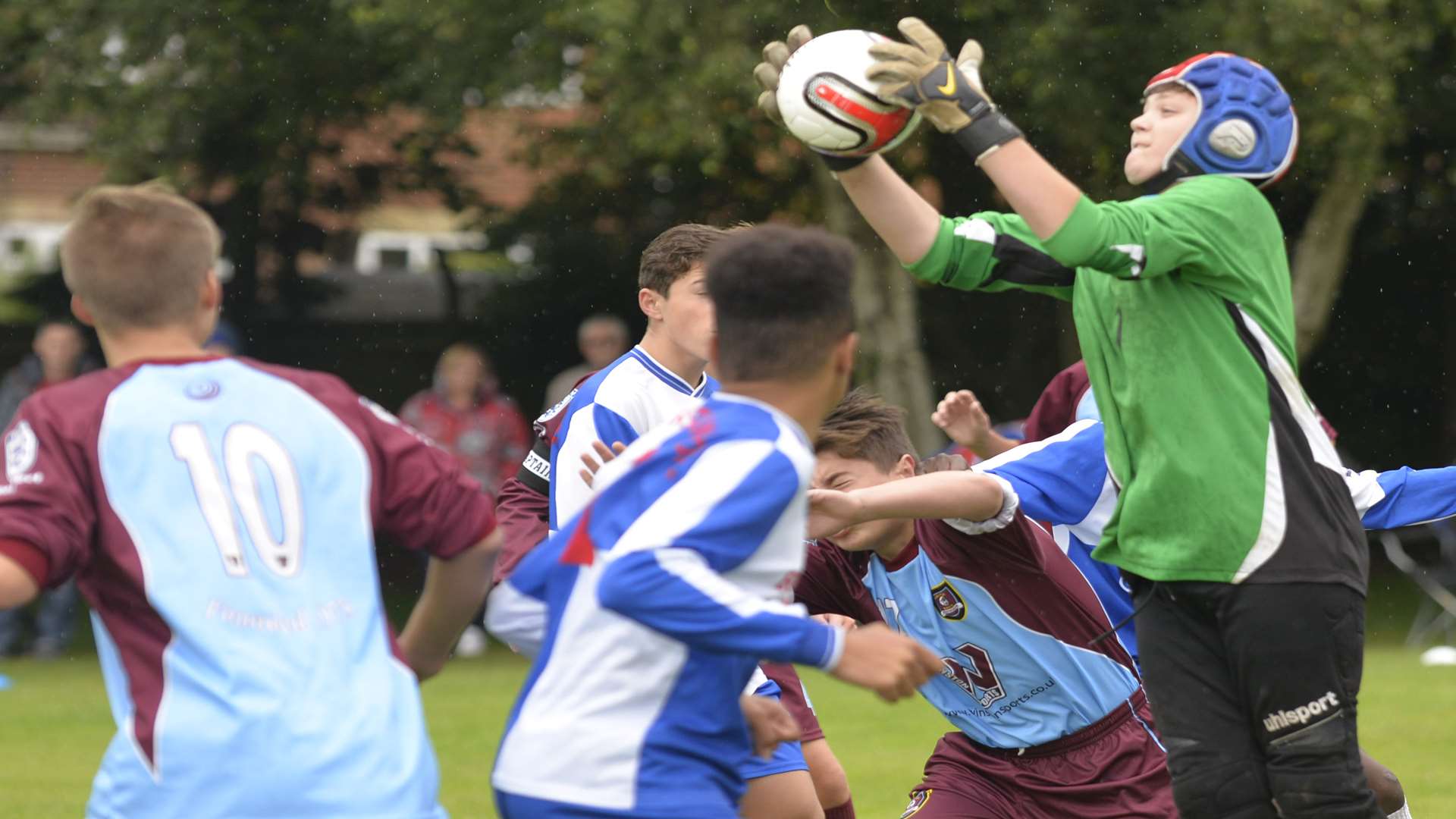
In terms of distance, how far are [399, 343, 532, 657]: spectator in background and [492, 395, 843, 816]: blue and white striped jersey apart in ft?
33.7

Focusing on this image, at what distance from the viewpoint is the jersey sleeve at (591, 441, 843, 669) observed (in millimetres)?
3145

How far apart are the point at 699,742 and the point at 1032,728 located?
7.38 ft

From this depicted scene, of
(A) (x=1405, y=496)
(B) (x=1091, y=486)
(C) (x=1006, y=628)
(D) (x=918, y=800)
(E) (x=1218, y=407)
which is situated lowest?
(D) (x=918, y=800)

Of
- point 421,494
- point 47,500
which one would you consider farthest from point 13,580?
point 421,494

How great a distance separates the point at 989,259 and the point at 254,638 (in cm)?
193

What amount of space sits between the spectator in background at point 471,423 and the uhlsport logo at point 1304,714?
9891mm

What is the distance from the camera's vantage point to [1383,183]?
59.2ft

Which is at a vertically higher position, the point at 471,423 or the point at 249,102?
the point at 249,102

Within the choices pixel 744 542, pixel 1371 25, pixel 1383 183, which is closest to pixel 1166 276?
pixel 744 542

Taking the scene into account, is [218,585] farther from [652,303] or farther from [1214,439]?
[652,303]

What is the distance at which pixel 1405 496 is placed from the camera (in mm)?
4965

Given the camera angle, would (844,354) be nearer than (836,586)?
Yes

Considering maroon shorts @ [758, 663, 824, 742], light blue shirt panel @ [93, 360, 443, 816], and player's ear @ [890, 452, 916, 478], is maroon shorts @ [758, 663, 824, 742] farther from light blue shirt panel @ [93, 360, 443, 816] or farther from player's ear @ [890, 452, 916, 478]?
light blue shirt panel @ [93, 360, 443, 816]

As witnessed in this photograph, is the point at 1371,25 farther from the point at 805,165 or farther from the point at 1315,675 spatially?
the point at 1315,675
